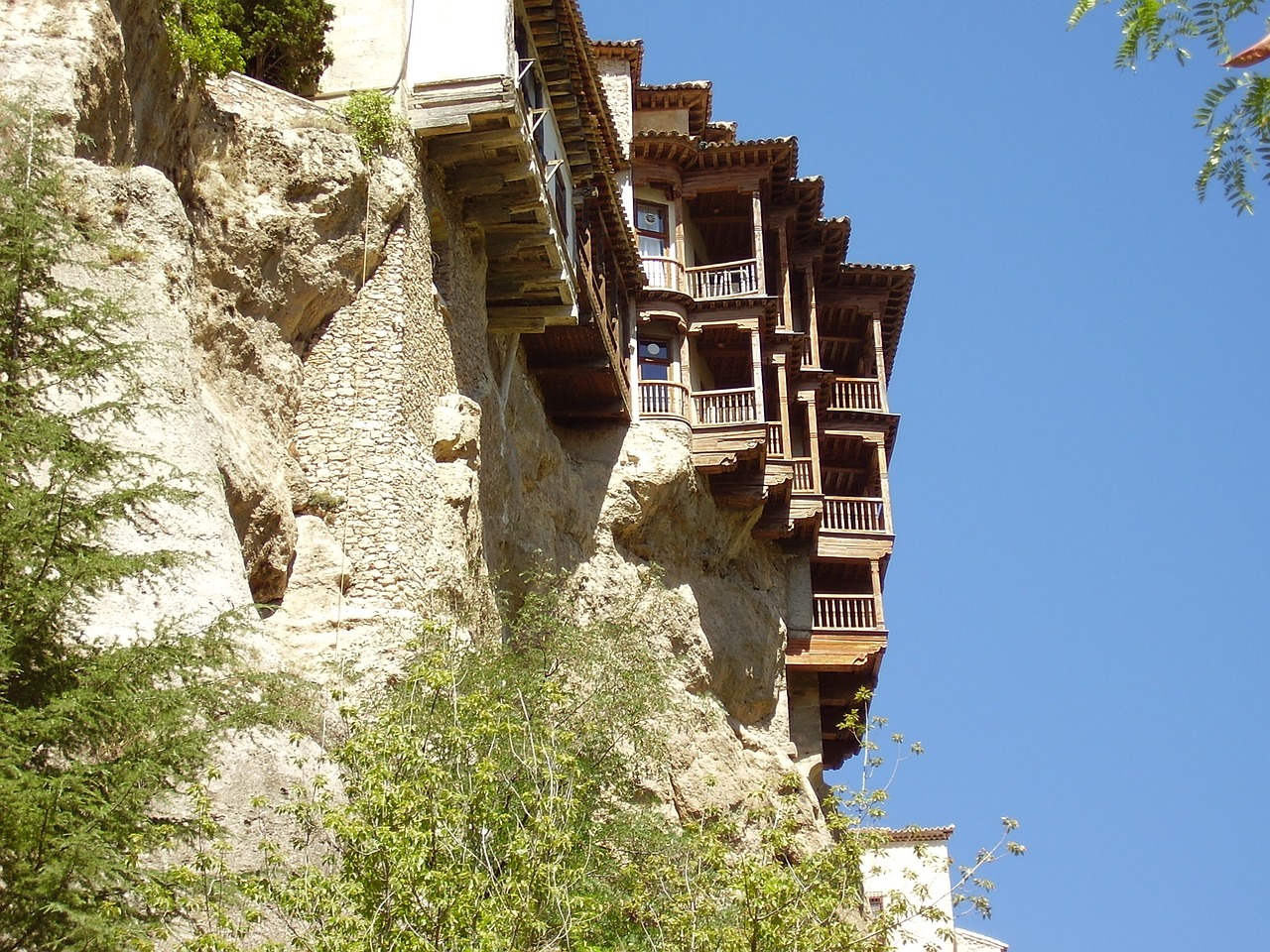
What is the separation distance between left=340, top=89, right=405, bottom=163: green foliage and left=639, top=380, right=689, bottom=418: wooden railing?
11.3m

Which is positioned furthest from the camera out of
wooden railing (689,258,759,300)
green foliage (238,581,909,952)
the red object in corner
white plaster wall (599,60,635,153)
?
white plaster wall (599,60,635,153)

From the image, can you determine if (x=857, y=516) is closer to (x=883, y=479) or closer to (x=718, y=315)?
(x=883, y=479)

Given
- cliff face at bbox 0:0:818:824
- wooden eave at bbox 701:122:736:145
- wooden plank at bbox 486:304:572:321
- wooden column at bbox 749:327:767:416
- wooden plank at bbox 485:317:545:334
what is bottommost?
cliff face at bbox 0:0:818:824

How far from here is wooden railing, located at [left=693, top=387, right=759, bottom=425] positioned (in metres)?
31.6

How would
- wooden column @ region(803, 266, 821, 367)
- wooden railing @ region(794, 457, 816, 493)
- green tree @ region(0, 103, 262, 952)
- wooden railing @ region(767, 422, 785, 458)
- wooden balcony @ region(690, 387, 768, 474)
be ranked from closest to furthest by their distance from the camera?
green tree @ region(0, 103, 262, 952)
wooden balcony @ region(690, 387, 768, 474)
wooden railing @ region(767, 422, 785, 458)
wooden railing @ region(794, 457, 816, 493)
wooden column @ region(803, 266, 821, 367)

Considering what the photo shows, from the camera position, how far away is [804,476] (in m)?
34.0

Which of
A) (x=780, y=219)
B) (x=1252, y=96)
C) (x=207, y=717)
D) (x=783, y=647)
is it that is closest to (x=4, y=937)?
(x=207, y=717)

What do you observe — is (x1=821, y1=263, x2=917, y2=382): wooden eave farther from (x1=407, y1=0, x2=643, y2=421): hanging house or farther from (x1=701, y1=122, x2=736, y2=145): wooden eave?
(x1=407, y1=0, x2=643, y2=421): hanging house

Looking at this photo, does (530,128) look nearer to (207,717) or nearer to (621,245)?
(621,245)

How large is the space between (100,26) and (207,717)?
754 cm

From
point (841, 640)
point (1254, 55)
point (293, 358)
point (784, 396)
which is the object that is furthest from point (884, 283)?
point (1254, 55)

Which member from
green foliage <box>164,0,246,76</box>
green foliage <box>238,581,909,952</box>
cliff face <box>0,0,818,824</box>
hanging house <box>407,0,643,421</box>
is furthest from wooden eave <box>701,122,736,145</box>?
green foliage <box>238,581,909,952</box>

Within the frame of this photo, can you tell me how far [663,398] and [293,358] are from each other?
13157mm

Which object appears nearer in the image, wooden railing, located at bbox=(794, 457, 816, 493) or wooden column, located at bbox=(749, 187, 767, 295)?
wooden column, located at bbox=(749, 187, 767, 295)
